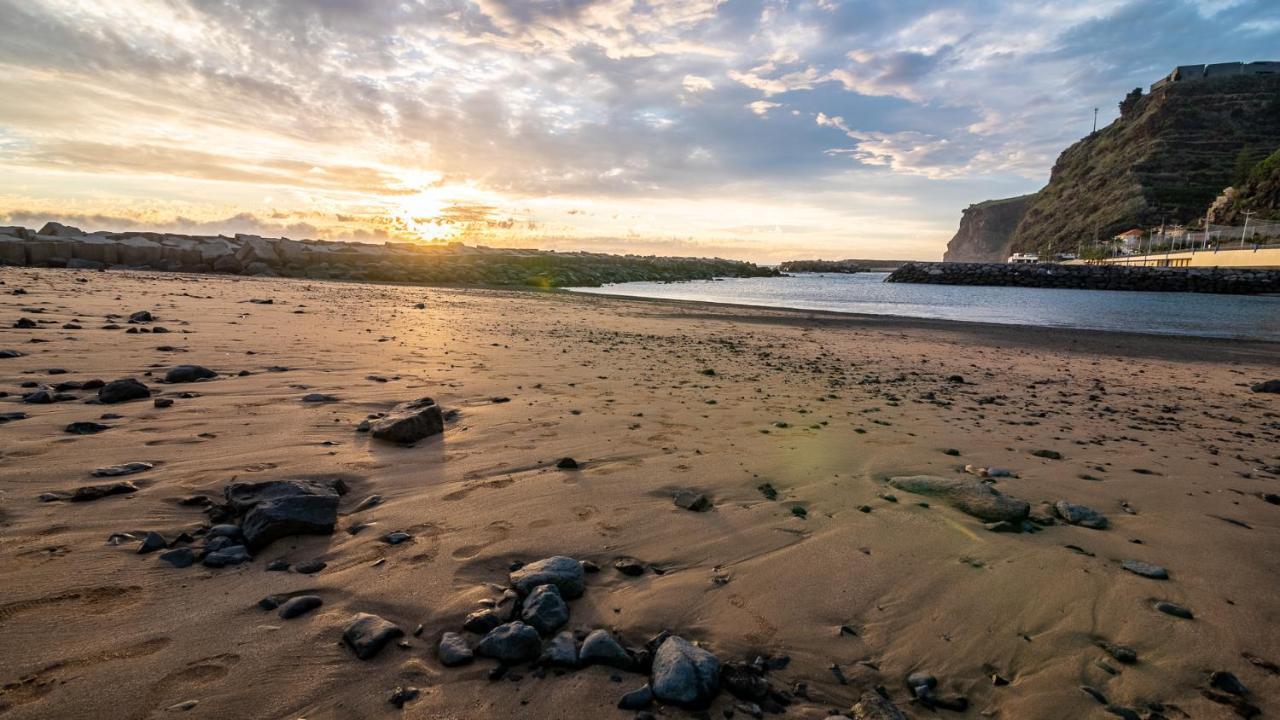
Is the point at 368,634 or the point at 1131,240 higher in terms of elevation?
the point at 1131,240

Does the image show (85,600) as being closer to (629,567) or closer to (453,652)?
(453,652)

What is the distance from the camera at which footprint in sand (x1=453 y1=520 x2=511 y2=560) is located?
2984mm

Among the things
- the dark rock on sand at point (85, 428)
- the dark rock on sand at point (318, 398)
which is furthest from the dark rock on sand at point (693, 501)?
the dark rock on sand at point (85, 428)

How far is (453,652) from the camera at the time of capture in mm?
2186

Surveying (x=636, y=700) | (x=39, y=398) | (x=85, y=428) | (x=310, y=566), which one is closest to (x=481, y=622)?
(x=636, y=700)

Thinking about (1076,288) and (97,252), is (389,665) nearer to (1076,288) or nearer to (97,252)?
(97,252)

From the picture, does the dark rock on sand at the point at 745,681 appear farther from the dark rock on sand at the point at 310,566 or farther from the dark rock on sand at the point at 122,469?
the dark rock on sand at the point at 122,469

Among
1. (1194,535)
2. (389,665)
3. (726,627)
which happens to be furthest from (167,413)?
(1194,535)

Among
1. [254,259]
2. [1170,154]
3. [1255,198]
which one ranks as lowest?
[254,259]

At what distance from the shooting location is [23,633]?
6.86 ft

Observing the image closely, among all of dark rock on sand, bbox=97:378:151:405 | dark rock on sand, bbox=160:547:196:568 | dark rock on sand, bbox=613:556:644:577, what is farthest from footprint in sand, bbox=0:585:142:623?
dark rock on sand, bbox=97:378:151:405

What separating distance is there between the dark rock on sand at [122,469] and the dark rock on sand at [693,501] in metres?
3.50

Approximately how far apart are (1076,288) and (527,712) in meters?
80.0

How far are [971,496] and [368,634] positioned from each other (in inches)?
152
